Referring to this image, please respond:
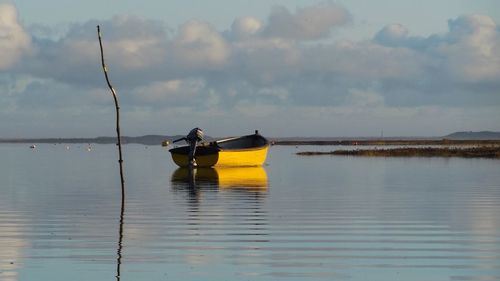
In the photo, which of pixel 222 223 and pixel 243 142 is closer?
pixel 222 223

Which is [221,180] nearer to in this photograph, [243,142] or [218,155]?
[218,155]

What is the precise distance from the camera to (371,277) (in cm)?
1507

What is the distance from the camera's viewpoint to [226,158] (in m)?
58.2

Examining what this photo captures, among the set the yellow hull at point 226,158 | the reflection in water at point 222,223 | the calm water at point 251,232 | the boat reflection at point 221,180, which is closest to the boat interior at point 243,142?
the yellow hull at point 226,158

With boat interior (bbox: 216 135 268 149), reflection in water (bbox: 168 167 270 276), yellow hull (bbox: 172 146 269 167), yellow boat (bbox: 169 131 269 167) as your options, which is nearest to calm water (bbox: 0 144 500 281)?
reflection in water (bbox: 168 167 270 276)

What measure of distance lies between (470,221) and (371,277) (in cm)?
1033

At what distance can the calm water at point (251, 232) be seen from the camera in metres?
15.9

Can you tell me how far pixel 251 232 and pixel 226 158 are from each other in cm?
3627

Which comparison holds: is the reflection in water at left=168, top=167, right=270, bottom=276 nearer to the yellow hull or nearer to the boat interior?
the yellow hull

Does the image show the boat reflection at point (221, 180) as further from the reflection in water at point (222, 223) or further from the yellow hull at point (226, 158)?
the yellow hull at point (226, 158)

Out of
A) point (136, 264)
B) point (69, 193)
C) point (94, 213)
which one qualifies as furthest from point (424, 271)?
point (69, 193)

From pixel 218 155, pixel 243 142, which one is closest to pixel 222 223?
pixel 218 155

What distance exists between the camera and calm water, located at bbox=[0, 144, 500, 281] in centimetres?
1591

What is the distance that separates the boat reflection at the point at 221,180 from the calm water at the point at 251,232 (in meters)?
0.46
